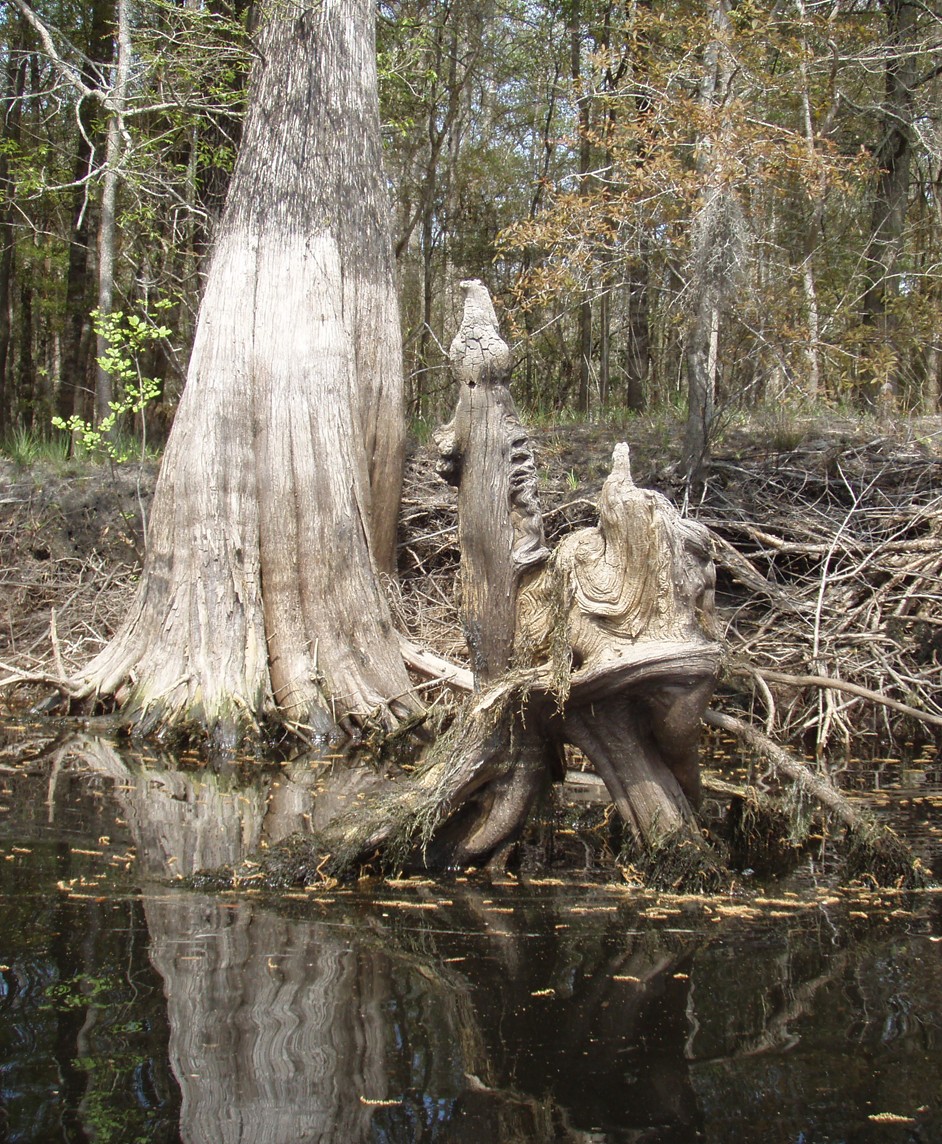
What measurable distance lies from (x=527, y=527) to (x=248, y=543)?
13.0 feet

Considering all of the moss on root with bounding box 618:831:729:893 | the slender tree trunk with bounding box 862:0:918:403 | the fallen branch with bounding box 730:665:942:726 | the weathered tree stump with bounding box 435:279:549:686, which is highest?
the slender tree trunk with bounding box 862:0:918:403

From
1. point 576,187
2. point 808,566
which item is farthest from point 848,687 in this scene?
point 576,187

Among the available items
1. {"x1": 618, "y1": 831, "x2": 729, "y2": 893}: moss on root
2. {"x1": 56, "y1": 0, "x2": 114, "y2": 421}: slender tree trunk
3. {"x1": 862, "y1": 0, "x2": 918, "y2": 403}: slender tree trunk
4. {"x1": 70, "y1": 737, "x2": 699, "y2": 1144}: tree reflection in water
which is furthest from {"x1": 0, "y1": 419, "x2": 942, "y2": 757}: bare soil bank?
{"x1": 56, "y1": 0, "x2": 114, "y2": 421}: slender tree trunk

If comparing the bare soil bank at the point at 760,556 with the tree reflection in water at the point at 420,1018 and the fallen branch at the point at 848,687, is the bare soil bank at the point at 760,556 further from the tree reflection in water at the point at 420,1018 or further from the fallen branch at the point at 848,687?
the tree reflection in water at the point at 420,1018

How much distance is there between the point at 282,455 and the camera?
8289 millimetres

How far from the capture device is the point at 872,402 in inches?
527

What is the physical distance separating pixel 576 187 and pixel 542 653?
1116 centimetres

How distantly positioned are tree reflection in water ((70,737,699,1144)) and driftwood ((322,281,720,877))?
39 cm

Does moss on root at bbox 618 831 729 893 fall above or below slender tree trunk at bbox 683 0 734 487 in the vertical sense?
below

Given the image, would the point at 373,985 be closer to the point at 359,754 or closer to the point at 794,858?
the point at 794,858

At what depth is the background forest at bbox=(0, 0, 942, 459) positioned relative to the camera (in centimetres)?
993

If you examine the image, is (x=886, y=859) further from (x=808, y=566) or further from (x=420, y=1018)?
(x=808, y=566)

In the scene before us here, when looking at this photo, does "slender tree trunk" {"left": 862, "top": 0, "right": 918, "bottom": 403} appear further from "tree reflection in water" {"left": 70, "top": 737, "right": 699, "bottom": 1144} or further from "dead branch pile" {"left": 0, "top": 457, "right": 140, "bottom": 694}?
"tree reflection in water" {"left": 70, "top": 737, "right": 699, "bottom": 1144}

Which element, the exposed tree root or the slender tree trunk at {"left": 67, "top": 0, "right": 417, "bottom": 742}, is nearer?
the exposed tree root
